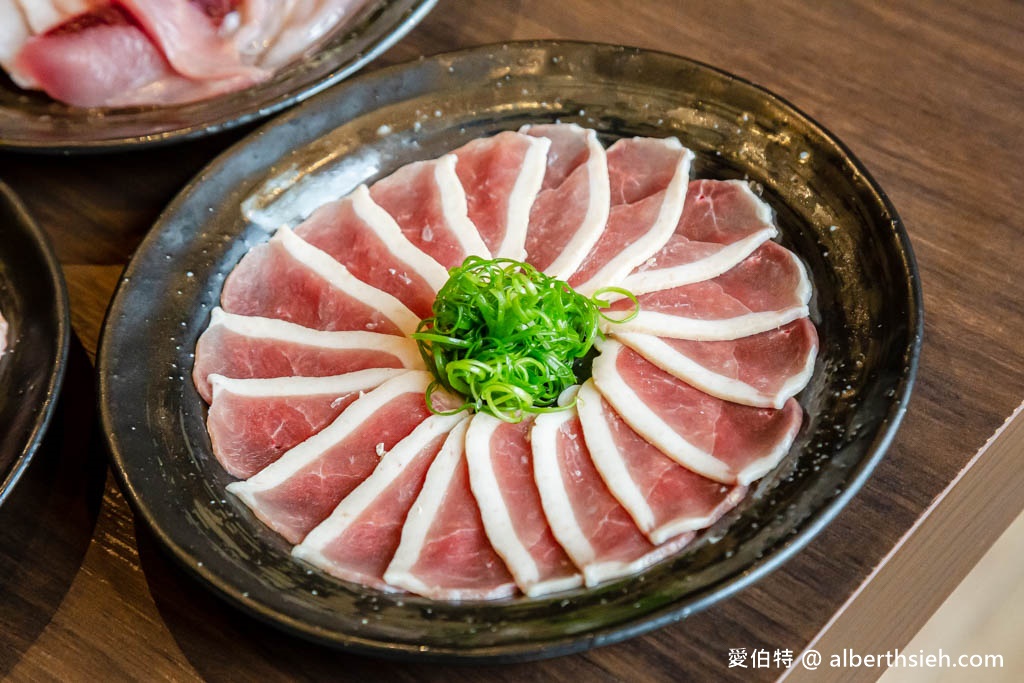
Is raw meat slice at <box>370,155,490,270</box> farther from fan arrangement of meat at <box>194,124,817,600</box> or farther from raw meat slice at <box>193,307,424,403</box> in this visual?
raw meat slice at <box>193,307,424,403</box>

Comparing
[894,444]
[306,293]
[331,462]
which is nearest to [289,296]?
[306,293]

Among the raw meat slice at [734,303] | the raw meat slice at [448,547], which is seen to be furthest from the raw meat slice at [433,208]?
the raw meat slice at [448,547]

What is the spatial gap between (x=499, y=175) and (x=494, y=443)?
909mm

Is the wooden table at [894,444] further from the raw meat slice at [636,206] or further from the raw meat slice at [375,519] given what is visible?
the raw meat slice at [636,206]

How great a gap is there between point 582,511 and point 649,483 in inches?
6.8

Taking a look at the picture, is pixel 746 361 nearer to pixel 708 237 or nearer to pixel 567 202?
pixel 708 237

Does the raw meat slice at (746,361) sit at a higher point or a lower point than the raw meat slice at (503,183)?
lower

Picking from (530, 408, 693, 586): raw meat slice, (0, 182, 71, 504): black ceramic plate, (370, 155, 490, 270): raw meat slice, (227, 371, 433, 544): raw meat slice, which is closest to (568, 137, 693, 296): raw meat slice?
(370, 155, 490, 270): raw meat slice

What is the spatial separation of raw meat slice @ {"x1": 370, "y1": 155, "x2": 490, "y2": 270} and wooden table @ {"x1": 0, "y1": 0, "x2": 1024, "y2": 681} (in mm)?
642

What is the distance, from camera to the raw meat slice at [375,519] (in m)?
2.07

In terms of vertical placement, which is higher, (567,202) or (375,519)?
(567,202)

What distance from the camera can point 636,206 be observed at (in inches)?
103

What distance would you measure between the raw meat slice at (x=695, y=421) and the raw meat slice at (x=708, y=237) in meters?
0.26

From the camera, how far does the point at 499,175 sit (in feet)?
8.86
